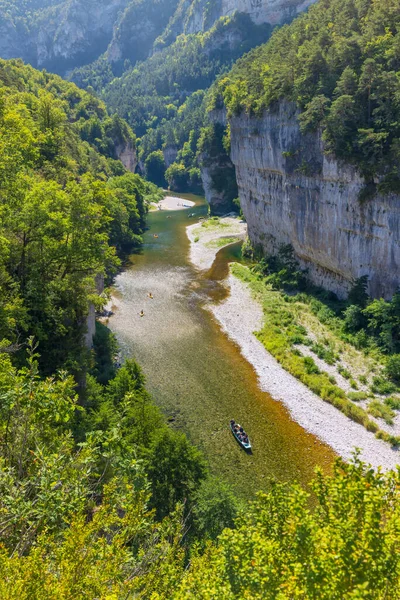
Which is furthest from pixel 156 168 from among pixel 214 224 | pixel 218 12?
pixel 218 12

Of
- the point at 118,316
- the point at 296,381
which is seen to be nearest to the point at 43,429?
the point at 296,381

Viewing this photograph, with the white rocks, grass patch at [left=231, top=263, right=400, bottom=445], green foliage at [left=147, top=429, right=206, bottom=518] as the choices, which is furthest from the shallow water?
green foliage at [left=147, top=429, right=206, bottom=518]

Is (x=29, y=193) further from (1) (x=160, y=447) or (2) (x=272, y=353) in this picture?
(2) (x=272, y=353)

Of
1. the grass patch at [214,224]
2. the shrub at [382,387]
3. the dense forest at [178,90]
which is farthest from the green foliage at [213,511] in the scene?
the dense forest at [178,90]

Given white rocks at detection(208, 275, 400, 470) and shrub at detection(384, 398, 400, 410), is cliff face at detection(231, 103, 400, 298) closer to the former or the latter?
white rocks at detection(208, 275, 400, 470)

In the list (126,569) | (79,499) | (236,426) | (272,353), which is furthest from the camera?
(272,353)

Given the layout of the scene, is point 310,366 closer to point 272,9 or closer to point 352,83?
point 352,83
